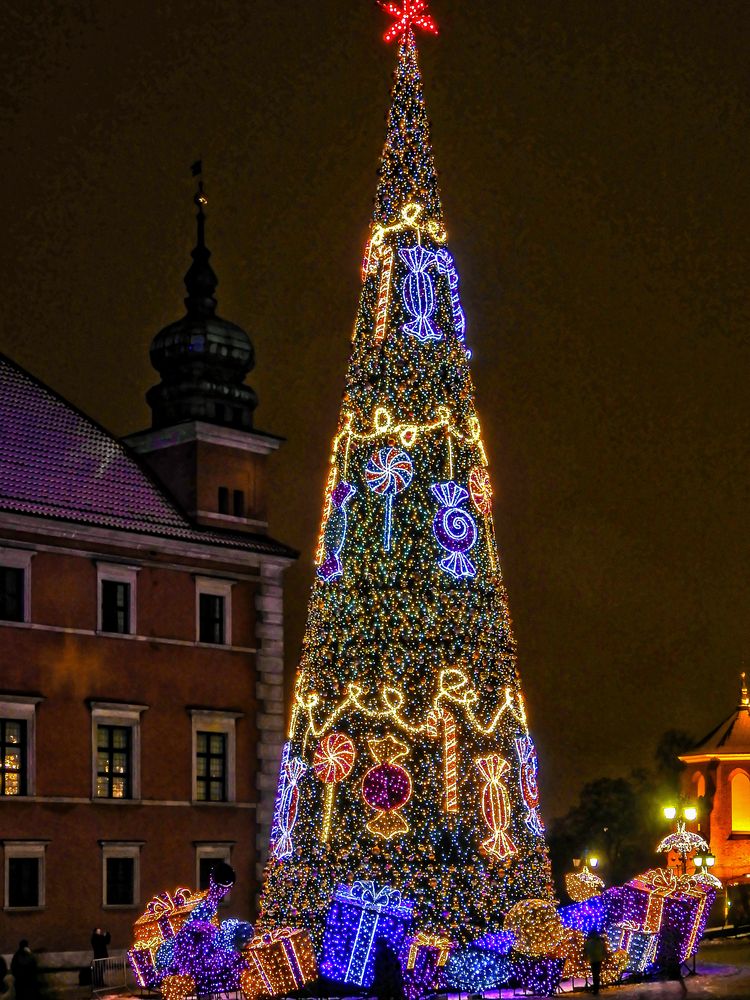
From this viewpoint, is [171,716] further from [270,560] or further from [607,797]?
[607,797]

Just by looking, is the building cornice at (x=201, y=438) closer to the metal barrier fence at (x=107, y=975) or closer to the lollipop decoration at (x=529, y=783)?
the metal barrier fence at (x=107, y=975)

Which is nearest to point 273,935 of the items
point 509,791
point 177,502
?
point 509,791

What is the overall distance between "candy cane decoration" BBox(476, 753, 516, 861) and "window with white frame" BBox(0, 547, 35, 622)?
1278 centimetres

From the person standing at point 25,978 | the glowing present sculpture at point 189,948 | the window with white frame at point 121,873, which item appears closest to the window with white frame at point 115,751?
the window with white frame at point 121,873

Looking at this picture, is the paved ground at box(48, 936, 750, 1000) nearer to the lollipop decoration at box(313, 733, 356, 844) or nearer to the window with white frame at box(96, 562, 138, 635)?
the lollipop decoration at box(313, 733, 356, 844)

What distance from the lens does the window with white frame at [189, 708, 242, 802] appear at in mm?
40531

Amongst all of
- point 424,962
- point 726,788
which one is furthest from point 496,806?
point 726,788

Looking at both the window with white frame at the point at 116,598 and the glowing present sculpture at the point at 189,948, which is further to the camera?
the window with white frame at the point at 116,598

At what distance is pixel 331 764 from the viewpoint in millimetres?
28219

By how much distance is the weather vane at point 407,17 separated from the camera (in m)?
31.0

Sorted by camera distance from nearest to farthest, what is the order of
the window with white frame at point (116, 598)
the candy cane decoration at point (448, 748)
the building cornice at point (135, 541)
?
the candy cane decoration at point (448, 748), the building cornice at point (135, 541), the window with white frame at point (116, 598)

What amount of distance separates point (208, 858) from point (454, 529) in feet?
48.4

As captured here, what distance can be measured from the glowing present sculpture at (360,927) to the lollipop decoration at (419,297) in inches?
342

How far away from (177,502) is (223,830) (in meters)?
7.50
